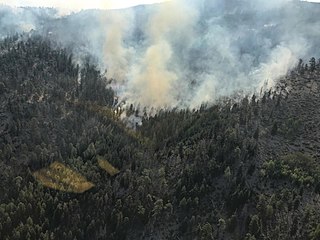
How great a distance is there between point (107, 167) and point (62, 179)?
18.4 meters

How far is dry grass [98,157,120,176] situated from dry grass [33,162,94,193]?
423 inches

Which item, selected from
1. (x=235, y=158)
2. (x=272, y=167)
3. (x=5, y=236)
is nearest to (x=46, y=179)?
(x=5, y=236)

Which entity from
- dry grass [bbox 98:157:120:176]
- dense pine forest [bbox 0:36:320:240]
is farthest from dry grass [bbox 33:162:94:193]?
dry grass [bbox 98:157:120:176]

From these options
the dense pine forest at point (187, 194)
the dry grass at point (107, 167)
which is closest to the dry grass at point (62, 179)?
the dense pine forest at point (187, 194)

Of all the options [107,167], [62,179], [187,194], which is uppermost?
[187,194]

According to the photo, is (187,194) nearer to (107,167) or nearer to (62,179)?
(107,167)

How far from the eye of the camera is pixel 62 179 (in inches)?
7072

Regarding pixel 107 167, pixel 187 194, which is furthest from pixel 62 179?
pixel 187 194

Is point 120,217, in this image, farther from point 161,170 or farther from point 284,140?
point 284,140

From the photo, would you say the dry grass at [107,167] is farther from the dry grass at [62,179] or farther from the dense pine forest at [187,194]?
the dry grass at [62,179]

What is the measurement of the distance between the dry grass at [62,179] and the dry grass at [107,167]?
10.7 m

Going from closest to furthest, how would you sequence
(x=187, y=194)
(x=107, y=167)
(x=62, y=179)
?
(x=187, y=194)
(x=62, y=179)
(x=107, y=167)

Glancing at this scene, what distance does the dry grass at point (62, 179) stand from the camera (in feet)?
574

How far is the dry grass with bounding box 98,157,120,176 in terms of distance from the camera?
7392 inches
